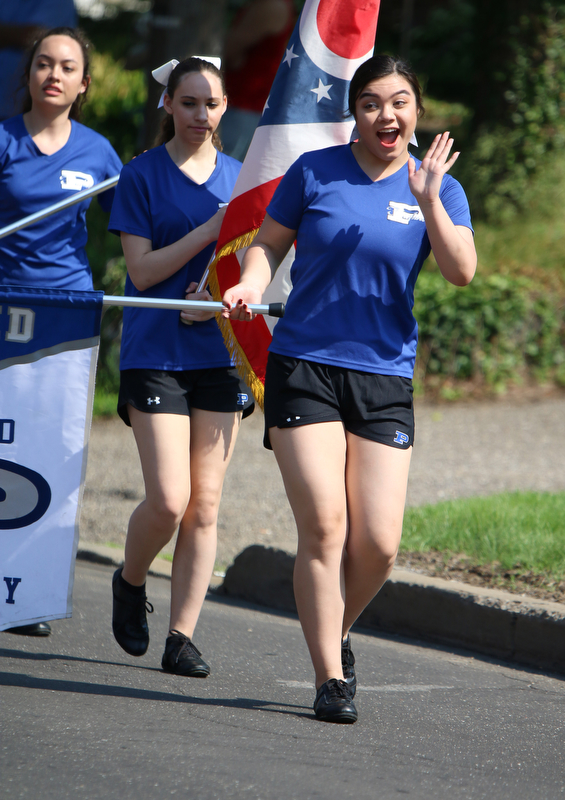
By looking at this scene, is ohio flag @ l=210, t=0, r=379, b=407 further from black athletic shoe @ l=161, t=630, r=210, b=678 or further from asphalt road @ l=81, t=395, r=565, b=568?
asphalt road @ l=81, t=395, r=565, b=568

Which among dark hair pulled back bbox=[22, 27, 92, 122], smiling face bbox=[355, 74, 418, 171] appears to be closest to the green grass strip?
smiling face bbox=[355, 74, 418, 171]

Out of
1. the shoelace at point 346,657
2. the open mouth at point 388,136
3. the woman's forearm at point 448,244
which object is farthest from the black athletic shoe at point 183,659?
the open mouth at point 388,136

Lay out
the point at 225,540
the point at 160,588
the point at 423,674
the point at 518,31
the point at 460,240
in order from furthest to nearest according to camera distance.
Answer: the point at 518,31 → the point at 225,540 → the point at 160,588 → the point at 423,674 → the point at 460,240

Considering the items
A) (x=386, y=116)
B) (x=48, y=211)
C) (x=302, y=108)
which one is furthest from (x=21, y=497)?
(x=302, y=108)

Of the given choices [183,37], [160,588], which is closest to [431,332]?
[183,37]

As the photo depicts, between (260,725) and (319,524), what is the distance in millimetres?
673

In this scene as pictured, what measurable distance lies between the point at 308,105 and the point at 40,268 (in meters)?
1.33

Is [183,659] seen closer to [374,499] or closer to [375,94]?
[374,499]

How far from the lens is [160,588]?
18.2ft

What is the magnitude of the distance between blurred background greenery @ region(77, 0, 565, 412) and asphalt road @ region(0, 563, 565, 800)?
241 inches

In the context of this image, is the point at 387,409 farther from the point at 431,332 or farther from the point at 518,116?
the point at 518,116

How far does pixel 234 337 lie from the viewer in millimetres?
3818

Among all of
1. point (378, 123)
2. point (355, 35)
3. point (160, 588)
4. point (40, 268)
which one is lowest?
point (160, 588)

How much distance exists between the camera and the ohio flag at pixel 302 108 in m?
3.92
